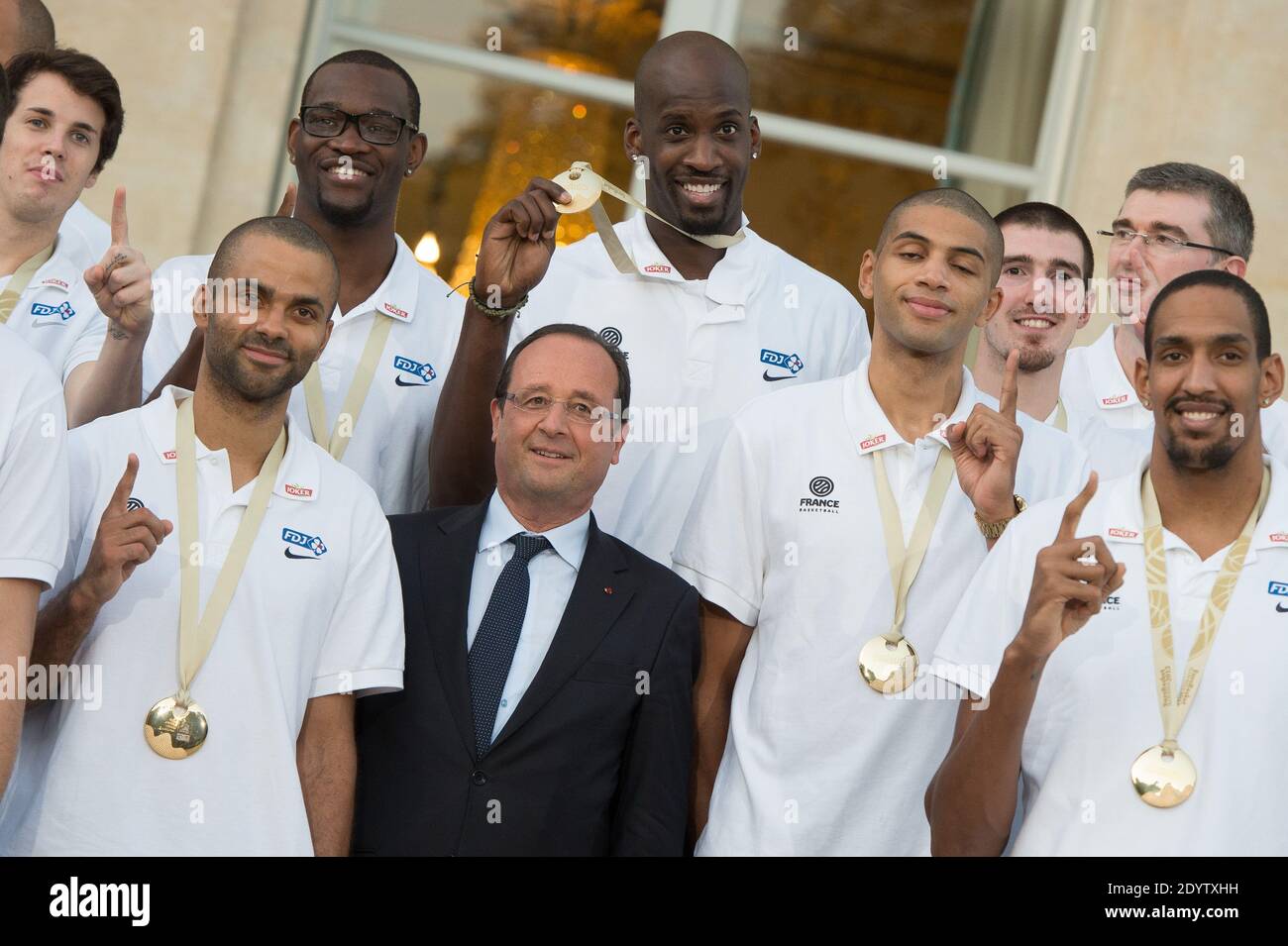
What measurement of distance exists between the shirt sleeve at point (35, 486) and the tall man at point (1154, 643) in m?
1.92

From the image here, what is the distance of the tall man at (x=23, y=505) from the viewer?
3449mm

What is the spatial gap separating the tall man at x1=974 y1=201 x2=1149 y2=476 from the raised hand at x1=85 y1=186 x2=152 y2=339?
2.48 metres

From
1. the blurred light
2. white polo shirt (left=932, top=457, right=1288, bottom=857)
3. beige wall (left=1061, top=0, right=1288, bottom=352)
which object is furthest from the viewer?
the blurred light

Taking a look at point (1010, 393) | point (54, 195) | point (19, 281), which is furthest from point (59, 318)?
point (1010, 393)

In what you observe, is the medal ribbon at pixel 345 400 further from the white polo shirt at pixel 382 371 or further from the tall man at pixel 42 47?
the tall man at pixel 42 47

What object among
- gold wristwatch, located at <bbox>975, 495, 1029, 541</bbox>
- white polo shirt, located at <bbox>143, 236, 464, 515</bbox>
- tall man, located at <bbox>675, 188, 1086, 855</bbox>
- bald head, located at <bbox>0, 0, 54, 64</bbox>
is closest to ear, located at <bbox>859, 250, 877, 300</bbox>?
tall man, located at <bbox>675, 188, 1086, 855</bbox>

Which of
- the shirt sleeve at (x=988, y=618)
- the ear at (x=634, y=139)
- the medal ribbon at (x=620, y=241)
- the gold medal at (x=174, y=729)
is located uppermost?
the ear at (x=634, y=139)

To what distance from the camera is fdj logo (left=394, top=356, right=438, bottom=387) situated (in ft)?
15.7

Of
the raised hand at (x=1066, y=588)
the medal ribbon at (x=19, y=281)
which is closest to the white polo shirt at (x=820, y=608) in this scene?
the raised hand at (x=1066, y=588)

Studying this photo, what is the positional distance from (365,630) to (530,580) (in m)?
0.45

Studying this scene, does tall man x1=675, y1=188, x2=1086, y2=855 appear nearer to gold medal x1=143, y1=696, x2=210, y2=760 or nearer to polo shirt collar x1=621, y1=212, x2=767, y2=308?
polo shirt collar x1=621, y1=212, x2=767, y2=308
